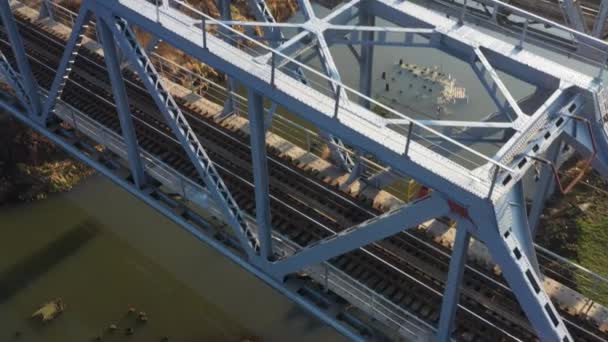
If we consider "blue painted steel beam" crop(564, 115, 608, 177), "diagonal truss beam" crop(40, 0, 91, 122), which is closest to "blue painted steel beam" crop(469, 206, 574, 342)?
"blue painted steel beam" crop(564, 115, 608, 177)

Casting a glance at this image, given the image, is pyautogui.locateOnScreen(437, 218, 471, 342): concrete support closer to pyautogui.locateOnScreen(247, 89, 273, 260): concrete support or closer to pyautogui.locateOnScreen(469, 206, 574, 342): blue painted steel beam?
pyautogui.locateOnScreen(469, 206, 574, 342): blue painted steel beam

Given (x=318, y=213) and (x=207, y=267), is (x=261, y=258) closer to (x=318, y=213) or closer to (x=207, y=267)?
(x=318, y=213)

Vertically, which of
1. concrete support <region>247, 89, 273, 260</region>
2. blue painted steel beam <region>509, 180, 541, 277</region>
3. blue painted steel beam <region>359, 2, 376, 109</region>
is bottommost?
concrete support <region>247, 89, 273, 260</region>

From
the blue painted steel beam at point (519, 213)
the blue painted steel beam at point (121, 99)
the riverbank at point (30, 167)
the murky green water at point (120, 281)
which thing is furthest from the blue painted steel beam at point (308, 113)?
the riverbank at point (30, 167)

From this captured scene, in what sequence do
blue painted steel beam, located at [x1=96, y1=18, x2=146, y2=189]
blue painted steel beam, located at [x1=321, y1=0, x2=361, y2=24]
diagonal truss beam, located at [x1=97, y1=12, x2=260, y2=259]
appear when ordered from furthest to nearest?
blue painted steel beam, located at [x1=321, y1=0, x2=361, y2=24] < blue painted steel beam, located at [x1=96, y1=18, x2=146, y2=189] < diagonal truss beam, located at [x1=97, y1=12, x2=260, y2=259]

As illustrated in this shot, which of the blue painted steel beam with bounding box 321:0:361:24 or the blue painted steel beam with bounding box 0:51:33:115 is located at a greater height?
the blue painted steel beam with bounding box 321:0:361:24

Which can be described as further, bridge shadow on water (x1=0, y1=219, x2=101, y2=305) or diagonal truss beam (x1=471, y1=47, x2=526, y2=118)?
bridge shadow on water (x1=0, y1=219, x2=101, y2=305)

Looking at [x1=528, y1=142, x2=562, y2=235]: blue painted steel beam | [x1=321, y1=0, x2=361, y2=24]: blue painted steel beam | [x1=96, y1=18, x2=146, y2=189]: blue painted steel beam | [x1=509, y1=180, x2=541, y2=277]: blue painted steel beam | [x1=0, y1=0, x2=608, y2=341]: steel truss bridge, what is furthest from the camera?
[x1=321, y1=0, x2=361, y2=24]: blue painted steel beam

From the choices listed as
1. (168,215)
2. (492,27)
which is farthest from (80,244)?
(492,27)
